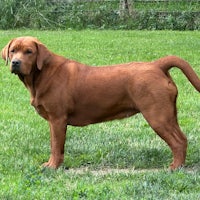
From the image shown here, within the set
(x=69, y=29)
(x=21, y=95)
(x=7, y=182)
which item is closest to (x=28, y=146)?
(x=7, y=182)

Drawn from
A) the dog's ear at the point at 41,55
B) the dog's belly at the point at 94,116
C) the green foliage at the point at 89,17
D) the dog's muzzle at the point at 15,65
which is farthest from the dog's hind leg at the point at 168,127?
the green foliage at the point at 89,17

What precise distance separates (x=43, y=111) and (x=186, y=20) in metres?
16.0

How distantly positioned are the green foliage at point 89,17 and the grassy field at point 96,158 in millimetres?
10588

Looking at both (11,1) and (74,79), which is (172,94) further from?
(11,1)

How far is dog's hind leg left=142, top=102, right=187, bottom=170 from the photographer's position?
6.79 m

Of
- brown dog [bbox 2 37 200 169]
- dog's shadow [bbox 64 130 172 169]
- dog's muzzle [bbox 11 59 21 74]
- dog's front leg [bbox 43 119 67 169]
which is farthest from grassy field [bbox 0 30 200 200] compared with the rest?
dog's muzzle [bbox 11 59 21 74]

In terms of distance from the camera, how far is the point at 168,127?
6844 mm

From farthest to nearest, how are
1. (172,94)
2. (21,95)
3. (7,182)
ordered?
(21,95), (172,94), (7,182)

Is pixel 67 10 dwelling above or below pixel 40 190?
below

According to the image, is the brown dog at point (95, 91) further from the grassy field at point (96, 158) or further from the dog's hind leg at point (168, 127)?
the grassy field at point (96, 158)

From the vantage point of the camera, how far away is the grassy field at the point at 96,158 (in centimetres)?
595

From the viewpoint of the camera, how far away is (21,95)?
10977 millimetres

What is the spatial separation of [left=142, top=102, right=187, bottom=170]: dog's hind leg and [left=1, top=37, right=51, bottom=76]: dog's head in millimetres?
1188

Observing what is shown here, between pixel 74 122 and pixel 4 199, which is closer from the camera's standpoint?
pixel 4 199
